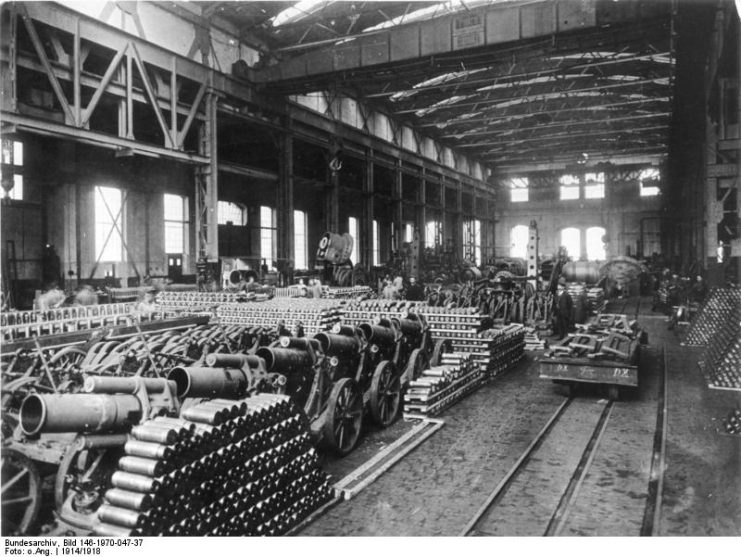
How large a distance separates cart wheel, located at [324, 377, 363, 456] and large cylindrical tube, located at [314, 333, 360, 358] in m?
0.41

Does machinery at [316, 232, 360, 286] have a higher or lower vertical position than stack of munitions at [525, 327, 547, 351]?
higher

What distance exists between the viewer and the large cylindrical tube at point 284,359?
5.22m

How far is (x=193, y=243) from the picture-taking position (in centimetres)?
1684

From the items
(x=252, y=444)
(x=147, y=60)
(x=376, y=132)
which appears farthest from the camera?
(x=376, y=132)

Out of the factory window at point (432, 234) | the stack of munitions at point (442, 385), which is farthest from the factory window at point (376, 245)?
the stack of munitions at point (442, 385)

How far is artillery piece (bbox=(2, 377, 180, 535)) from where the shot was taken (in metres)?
3.58

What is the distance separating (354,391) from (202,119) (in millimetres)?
11521

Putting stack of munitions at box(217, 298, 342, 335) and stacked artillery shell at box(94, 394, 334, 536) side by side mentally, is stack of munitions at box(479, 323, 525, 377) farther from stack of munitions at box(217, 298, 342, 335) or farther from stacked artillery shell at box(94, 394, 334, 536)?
stacked artillery shell at box(94, 394, 334, 536)

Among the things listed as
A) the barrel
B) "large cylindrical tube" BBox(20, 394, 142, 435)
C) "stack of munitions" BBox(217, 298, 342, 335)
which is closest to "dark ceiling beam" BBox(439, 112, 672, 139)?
the barrel

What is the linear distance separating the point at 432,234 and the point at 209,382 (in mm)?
28597

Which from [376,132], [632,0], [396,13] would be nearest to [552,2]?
[632,0]

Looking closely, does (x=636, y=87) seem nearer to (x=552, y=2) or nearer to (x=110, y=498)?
(x=552, y=2)

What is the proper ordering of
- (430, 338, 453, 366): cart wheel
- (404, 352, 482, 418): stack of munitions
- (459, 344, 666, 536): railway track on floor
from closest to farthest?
(459, 344, 666, 536): railway track on floor → (404, 352, 482, 418): stack of munitions → (430, 338, 453, 366): cart wheel

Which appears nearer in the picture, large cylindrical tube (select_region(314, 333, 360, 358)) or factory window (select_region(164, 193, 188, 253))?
large cylindrical tube (select_region(314, 333, 360, 358))
